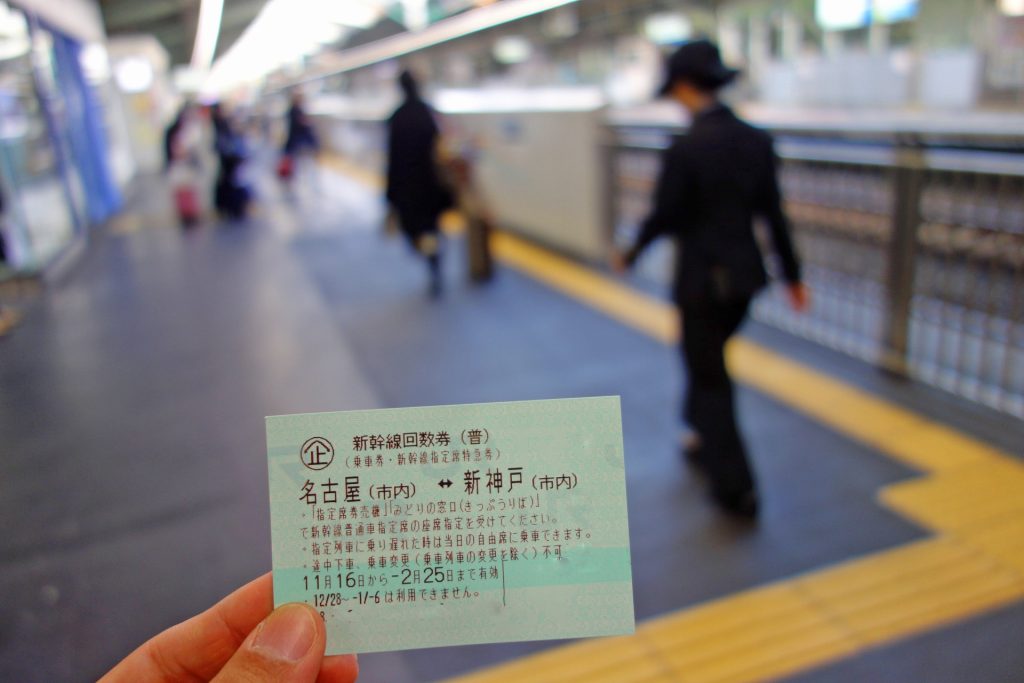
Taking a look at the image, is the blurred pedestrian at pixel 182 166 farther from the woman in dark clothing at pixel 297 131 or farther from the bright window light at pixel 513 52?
the bright window light at pixel 513 52

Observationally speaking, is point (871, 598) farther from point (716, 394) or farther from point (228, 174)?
point (228, 174)

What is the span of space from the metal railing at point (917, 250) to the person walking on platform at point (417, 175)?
8.14 ft

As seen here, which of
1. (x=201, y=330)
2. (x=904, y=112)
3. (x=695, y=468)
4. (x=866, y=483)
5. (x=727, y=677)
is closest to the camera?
(x=727, y=677)

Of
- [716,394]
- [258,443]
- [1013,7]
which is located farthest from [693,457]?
[1013,7]

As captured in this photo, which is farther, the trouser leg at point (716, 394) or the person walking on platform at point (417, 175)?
the person walking on platform at point (417, 175)

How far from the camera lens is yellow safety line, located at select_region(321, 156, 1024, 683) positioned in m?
1.90

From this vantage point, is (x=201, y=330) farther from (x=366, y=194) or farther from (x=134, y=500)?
(x=366, y=194)

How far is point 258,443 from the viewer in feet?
5.19

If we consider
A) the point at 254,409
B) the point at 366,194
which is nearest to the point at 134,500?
the point at 254,409

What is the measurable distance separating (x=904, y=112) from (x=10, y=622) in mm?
8980

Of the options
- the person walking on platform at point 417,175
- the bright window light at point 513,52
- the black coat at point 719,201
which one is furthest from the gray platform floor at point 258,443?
the bright window light at point 513,52

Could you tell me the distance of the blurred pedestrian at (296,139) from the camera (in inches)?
A: 445

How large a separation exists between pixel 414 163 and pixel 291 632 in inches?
212

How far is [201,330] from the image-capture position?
4.56 meters
